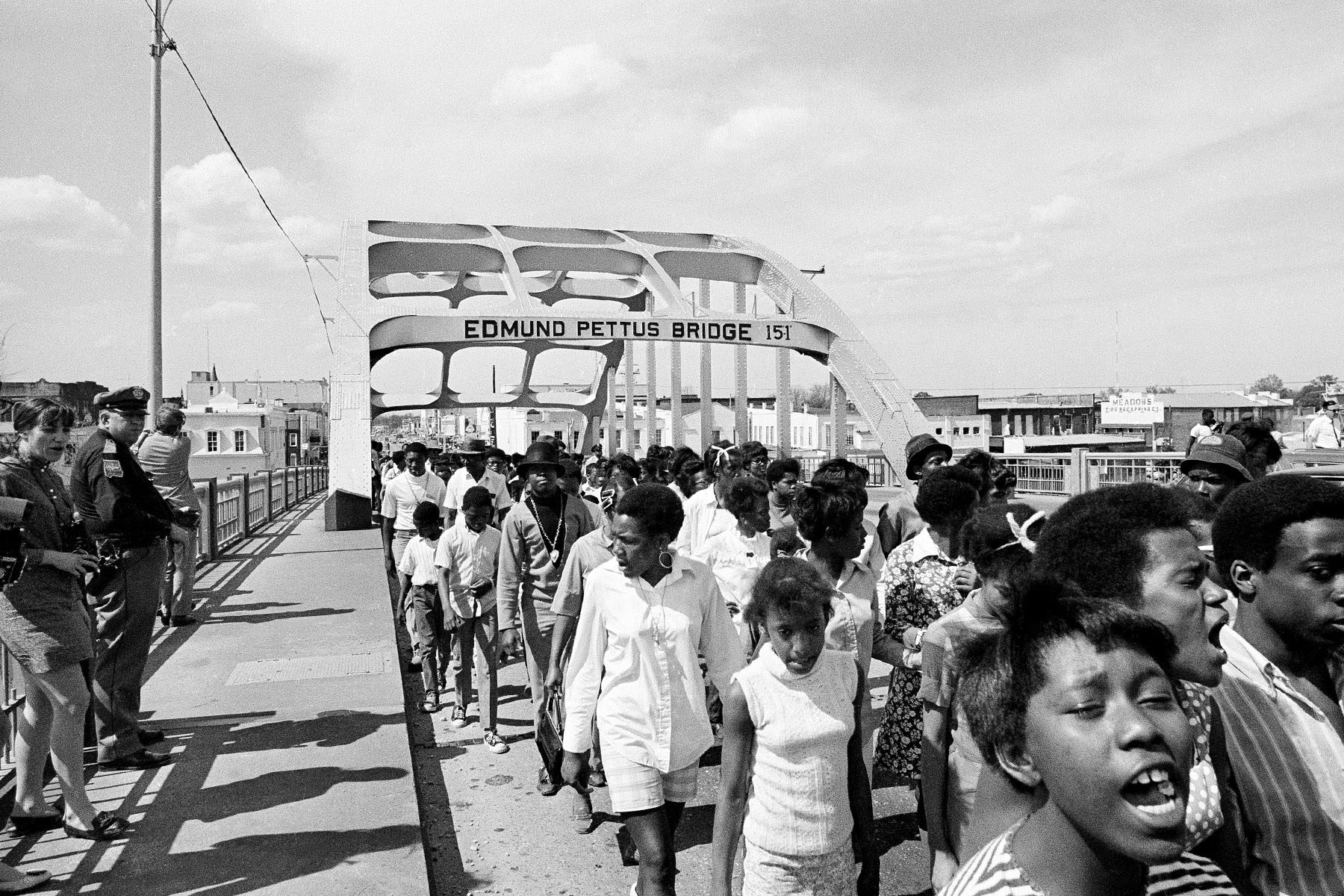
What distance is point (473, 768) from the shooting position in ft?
17.7

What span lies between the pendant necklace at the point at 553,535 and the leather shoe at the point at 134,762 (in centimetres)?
217

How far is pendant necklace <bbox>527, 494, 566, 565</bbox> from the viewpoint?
208 inches

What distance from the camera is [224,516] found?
45.1 feet

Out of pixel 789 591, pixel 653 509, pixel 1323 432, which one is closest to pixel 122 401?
pixel 653 509

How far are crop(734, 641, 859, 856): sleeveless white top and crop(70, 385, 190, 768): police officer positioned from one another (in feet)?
11.2

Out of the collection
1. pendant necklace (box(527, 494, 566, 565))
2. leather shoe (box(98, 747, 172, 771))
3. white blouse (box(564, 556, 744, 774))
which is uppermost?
pendant necklace (box(527, 494, 566, 565))

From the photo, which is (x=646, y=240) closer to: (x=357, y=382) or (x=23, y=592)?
(x=357, y=382)

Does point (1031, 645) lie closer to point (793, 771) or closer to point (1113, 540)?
point (1113, 540)

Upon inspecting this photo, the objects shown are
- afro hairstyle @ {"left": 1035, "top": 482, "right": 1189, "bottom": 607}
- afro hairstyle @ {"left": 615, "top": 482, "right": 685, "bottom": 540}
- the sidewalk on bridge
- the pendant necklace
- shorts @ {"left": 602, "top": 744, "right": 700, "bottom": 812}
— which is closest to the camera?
afro hairstyle @ {"left": 1035, "top": 482, "right": 1189, "bottom": 607}

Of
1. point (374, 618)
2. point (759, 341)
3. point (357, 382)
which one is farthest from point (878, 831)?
point (759, 341)

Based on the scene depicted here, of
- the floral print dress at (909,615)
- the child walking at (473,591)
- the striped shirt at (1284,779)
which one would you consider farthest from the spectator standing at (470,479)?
the striped shirt at (1284,779)

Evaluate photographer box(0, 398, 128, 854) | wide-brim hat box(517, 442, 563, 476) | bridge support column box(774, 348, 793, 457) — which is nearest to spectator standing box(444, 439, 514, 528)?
wide-brim hat box(517, 442, 563, 476)

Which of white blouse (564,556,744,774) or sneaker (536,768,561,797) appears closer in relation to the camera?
white blouse (564,556,744,774)

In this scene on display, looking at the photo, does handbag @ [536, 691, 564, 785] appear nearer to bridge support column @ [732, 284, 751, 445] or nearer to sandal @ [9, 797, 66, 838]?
sandal @ [9, 797, 66, 838]
